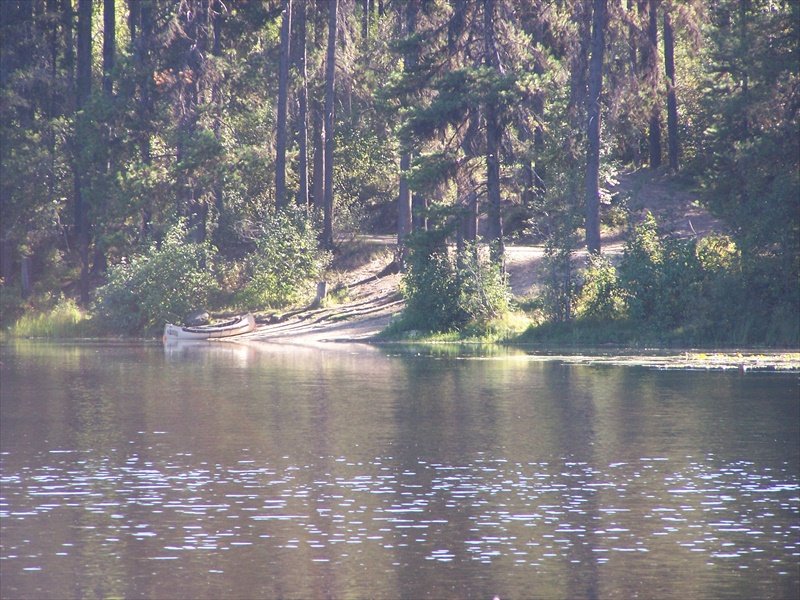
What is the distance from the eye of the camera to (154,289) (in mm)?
55656

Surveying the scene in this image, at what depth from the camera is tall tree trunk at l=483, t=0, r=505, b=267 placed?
48.4 metres

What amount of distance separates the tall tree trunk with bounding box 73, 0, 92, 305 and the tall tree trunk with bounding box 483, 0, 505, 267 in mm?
21045

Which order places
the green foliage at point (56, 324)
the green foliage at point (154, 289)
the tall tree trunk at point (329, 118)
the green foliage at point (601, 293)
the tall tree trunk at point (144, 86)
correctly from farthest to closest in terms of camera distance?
the tall tree trunk at point (329, 118) < the tall tree trunk at point (144, 86) < the green foliage at point (56, 324) < the green foliage at point (154, 289) < the green foliage at point (601, 293)

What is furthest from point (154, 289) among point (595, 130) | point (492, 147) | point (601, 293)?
point (601, 293)

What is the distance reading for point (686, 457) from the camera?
22.1 m

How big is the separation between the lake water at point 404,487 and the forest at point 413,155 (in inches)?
394

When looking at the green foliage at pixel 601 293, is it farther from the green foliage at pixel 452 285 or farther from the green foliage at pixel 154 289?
the green foliage at pixel 154 289

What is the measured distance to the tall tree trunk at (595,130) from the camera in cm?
4703

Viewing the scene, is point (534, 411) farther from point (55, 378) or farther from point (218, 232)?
point (218, 232)

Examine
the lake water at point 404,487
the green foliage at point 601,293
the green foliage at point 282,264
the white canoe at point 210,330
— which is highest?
the green foliage at point 282,264

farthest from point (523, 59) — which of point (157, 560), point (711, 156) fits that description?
point (157, 560)

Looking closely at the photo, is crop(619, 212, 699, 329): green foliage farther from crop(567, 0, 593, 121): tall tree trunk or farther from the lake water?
the lake water

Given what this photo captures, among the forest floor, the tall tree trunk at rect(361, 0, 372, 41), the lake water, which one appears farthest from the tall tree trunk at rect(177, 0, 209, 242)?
the lake water

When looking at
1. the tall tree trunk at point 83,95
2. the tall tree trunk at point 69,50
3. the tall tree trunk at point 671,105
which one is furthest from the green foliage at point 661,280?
the tall tree trunk at point 69,50
